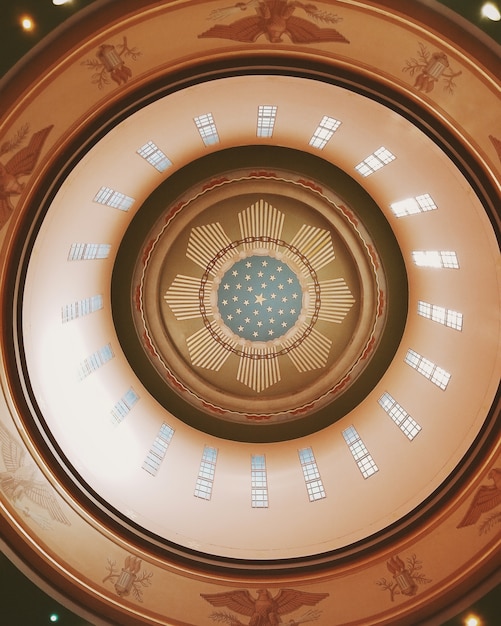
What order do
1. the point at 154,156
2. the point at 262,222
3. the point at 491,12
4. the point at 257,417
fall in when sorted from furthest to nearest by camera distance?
the point at 257,417
the point at 262,222
the point at 154,156
the point at 491,12

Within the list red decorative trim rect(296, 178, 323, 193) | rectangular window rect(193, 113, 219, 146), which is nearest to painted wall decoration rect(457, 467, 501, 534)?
red decorative trim rect(296, 178, 323, 193)

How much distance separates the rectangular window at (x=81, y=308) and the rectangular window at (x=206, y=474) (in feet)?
17.5

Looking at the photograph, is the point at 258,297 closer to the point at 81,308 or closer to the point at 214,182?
the point at 214,182

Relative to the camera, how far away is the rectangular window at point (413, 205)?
12.0m

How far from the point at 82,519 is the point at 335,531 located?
19.2 feet

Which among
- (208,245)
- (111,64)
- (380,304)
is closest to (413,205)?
(380,304)

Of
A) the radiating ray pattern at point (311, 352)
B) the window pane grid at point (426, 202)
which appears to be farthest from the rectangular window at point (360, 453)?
the window pane grid at point (426, 202)

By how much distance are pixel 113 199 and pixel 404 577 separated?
11384 mm

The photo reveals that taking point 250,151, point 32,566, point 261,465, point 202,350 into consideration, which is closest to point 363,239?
point 250,151

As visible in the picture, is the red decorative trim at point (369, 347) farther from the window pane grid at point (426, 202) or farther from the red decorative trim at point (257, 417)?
the window pane grid at point (426, 202)

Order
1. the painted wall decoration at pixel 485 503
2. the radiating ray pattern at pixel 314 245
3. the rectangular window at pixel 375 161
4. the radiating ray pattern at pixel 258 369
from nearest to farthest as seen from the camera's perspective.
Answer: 1. the painted wall decoration at pixel 485 503
2. the rectangular window at pixel 375 161
3. the radiating ray pattern at pixel 314 245
4. the radiating ray pattern at pixel 258 369

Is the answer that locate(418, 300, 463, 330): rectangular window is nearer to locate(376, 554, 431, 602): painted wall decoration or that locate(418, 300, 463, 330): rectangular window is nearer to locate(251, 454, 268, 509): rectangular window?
locate(376, 554, 431, 602): painted wall decoration

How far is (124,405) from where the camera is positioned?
47.8ft

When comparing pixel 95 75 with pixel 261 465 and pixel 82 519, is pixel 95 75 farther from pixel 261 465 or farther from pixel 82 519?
pixel 261 465
